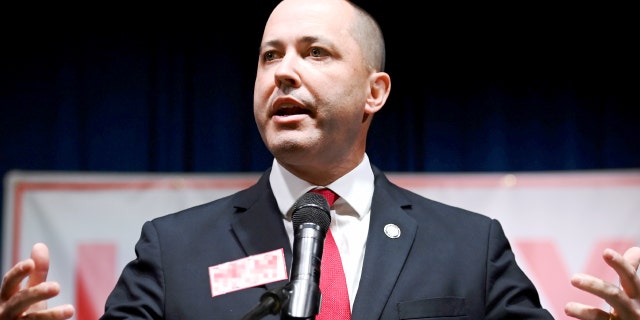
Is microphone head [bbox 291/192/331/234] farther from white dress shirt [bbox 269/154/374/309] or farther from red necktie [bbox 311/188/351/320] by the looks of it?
white dress shirt [bbox 269/154/374/309]

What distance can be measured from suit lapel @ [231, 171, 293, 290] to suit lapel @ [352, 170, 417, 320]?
0.16 m

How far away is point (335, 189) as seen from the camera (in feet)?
5.98

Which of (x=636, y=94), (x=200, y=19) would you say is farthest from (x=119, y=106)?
(x=636, y=94)

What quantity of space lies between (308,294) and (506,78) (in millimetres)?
2312

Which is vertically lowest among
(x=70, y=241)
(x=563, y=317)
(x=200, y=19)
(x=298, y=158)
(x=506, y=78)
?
(x=563, y=317)

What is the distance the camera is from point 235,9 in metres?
3.22

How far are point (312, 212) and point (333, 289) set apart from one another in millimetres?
352

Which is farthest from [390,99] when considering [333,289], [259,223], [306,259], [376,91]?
[306,259]

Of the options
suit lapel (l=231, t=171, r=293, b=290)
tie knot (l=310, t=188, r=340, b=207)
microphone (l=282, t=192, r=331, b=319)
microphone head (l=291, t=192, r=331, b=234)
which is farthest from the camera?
tie knot (l=310, t=188, r=340, b=207)

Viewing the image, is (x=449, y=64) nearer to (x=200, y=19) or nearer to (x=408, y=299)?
(x=200, y=19)

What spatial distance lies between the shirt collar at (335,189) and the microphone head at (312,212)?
44cm

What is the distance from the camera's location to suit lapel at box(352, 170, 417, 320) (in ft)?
5.18

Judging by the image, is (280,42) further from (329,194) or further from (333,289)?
(333,289)

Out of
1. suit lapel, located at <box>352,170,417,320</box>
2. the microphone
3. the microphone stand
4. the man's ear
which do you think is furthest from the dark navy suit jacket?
the microphone stand
